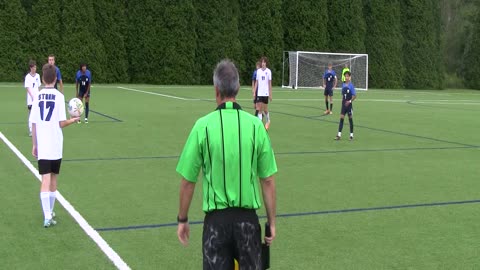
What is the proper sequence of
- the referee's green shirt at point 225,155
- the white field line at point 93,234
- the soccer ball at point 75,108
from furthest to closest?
the soccer ball at point 75,108 → the white field line at point 93,234 → the referee's green shirt at point 225,155

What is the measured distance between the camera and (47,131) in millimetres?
6781

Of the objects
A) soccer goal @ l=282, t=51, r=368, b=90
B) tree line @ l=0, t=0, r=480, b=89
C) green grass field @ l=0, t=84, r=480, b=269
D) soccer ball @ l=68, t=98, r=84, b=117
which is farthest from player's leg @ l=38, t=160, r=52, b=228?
soccer goal @ l=282, t=51, r=368, b=90

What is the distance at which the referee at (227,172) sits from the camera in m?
3.57

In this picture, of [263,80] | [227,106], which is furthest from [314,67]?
[227,106]

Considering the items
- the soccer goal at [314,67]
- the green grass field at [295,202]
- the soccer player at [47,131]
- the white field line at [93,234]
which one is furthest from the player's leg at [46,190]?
the soccer goal at [314,67]

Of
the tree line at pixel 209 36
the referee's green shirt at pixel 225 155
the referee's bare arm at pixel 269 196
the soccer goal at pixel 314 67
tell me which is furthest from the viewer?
the soccer goal at pixel 314 67

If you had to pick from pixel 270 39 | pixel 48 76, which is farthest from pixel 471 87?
pixel 48 76

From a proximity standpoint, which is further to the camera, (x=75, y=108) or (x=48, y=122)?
(x=75, y=108)

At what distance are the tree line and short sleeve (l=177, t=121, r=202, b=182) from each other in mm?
42154

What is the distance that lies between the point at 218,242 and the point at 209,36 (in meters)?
46.1

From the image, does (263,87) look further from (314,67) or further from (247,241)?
(314,67)

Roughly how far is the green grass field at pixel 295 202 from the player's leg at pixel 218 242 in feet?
6.89

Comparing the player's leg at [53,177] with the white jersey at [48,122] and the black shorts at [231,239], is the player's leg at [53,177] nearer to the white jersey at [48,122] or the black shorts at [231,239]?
the white jersey at [48,122]

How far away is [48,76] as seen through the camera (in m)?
6.73
